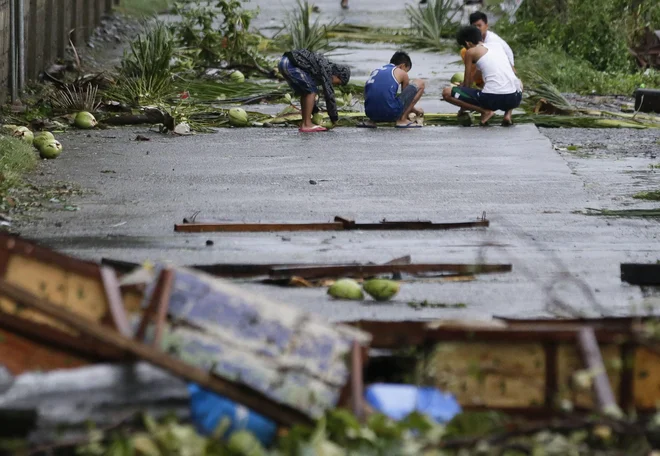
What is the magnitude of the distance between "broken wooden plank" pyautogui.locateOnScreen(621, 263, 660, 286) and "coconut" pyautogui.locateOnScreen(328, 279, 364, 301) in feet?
5.12

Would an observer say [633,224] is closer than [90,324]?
No

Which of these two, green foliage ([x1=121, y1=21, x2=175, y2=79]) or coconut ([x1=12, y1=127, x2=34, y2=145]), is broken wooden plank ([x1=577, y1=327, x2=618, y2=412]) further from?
green foliage ([x1=121, y1=21, x2=175, y2=79])

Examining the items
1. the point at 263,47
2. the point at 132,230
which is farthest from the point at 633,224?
the point at 263,47

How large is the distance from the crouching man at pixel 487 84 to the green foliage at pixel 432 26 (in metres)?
6.34

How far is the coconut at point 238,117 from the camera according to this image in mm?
13789

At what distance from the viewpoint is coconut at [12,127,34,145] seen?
37.7ft

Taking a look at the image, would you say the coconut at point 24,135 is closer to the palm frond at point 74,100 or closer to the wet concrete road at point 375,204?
the wet concrete road at point 375,204

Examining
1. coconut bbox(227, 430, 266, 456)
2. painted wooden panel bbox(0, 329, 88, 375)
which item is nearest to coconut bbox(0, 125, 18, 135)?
painted wooden panel bbox(0, 329, 88, 375)

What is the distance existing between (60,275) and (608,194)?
6.56m

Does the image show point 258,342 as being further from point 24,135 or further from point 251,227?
point 24,135

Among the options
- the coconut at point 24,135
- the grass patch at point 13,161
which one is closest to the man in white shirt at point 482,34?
the coconut at point 24,135

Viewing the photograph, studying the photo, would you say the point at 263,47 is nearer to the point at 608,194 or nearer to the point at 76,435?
the point at 608,194

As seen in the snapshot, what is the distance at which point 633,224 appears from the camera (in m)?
8.71

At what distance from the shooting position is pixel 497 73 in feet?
46.6
